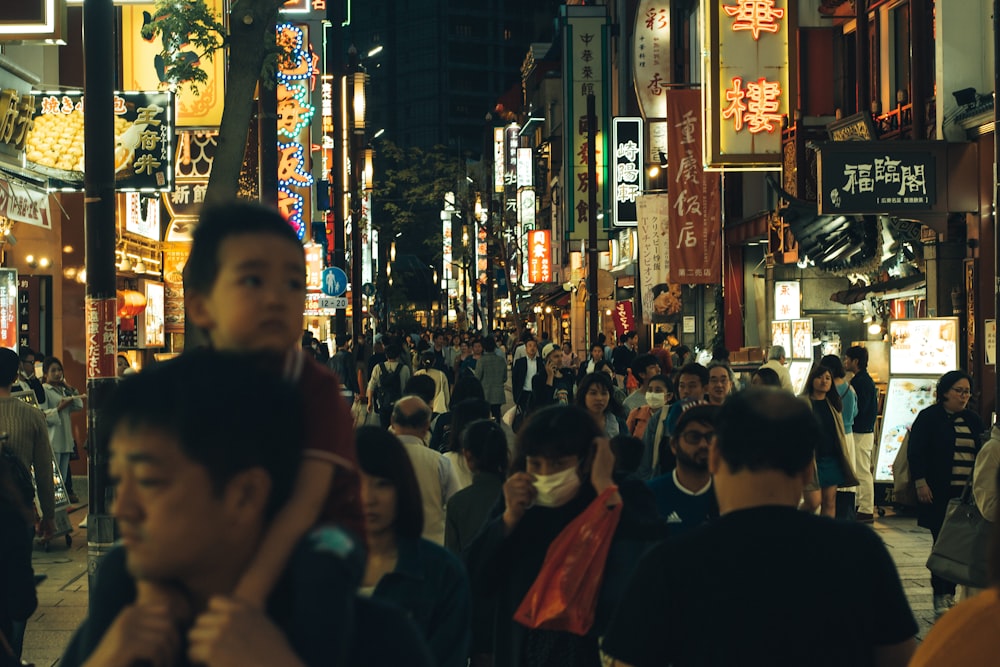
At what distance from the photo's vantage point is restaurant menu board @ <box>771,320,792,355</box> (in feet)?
69.8

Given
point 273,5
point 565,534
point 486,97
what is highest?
A: point 486,97

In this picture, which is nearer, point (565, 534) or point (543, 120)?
point (565, 534)

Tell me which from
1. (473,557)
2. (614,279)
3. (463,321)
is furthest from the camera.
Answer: (463,321)

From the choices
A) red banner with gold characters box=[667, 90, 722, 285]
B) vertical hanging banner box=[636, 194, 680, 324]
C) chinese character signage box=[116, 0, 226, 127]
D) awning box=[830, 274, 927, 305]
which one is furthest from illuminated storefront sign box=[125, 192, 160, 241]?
vertical hanging banner box=[636, 194, 680, 324]

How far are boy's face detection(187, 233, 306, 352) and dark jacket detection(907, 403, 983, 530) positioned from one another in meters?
8.57

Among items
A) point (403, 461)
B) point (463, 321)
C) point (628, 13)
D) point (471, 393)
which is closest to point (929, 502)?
Answer: point (471, 393)

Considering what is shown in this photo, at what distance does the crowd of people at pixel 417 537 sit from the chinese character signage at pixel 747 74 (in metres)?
14.5

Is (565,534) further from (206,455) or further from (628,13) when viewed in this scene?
(628,13)

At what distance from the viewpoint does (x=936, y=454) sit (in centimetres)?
1027

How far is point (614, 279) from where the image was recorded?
4831 cm

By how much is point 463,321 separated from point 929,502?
8882 cm

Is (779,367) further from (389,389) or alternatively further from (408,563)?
(408,563)

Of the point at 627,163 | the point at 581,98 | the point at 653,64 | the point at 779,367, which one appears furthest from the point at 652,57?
the point at 779,367

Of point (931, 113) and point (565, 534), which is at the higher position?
point (931, 113)
